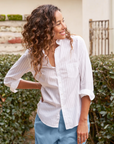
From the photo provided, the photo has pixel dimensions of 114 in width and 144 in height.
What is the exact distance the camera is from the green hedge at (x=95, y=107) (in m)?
2.77

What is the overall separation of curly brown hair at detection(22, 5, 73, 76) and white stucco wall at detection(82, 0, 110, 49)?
24.1 feet

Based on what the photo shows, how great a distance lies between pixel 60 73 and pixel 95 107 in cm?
149

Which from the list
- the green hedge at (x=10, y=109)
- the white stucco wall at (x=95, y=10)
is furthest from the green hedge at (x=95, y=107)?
the white stucco wall at (x=95, y=10)

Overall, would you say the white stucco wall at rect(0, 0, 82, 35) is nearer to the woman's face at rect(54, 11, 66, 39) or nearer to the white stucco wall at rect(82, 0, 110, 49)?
the white stucco wall at rect(82, 0, 110, 49)

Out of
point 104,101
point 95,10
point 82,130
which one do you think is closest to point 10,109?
point 104,101

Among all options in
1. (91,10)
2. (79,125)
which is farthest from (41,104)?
(91,10)

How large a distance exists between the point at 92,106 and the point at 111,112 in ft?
1.02

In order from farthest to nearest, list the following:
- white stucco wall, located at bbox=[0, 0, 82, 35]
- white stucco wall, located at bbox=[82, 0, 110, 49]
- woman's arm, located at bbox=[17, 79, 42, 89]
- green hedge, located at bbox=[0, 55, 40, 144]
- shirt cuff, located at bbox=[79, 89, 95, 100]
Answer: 1. white stucco wall, located at bbox=[0, 0, 82, 35]
2. white stucco wall, located at bbox=[82, 0, 110, 49]
3. green hedge, located at bbox=[0, 55, 40, 144]
4. woman's arm, located at bbox=[17, 79, 42, 89]
5. shirt cuff, located at bbox=[79, 89, 95, 100]

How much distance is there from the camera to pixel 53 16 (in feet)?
5.13

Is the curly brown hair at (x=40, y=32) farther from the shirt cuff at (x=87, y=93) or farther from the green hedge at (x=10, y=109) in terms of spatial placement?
the green hedge at (x=10, y=109)

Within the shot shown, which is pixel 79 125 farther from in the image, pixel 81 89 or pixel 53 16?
pixel 53 16

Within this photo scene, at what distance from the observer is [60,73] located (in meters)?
1.61

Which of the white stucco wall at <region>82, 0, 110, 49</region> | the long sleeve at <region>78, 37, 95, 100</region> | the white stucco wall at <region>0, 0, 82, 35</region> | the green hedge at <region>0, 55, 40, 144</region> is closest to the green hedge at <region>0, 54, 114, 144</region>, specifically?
the green hedge at <region>0, 55, 40, 144</region>

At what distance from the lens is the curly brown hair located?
→ 1.56 meters
